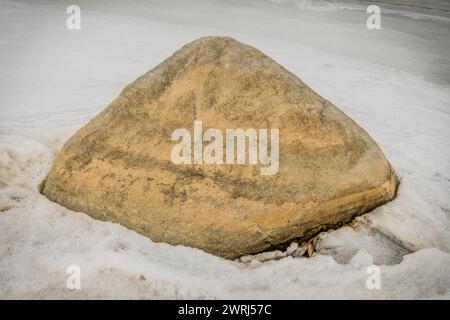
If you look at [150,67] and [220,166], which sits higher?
[150,67]

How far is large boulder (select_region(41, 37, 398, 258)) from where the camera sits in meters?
1.83

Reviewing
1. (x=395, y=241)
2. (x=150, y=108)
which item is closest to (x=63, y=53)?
(x=150, y=108)

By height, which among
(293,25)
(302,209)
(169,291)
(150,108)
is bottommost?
(169,291)

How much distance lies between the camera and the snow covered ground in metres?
1.65

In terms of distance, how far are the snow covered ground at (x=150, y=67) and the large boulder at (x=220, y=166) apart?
10 cm

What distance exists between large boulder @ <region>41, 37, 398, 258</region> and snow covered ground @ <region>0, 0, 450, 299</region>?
0.10m

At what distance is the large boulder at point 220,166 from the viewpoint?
6.01 ft

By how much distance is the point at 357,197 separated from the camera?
6.42ft

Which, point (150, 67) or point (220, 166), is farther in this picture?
point (150, 67)

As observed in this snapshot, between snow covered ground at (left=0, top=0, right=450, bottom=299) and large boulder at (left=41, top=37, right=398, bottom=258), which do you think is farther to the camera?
large boulder at (left=41, top=37, right=398, bottom=258)

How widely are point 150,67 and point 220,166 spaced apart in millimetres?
2702

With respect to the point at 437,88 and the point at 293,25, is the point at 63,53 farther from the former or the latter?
the point at 437,88

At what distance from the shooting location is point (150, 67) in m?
4.29

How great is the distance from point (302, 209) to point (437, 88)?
3.19 meters
